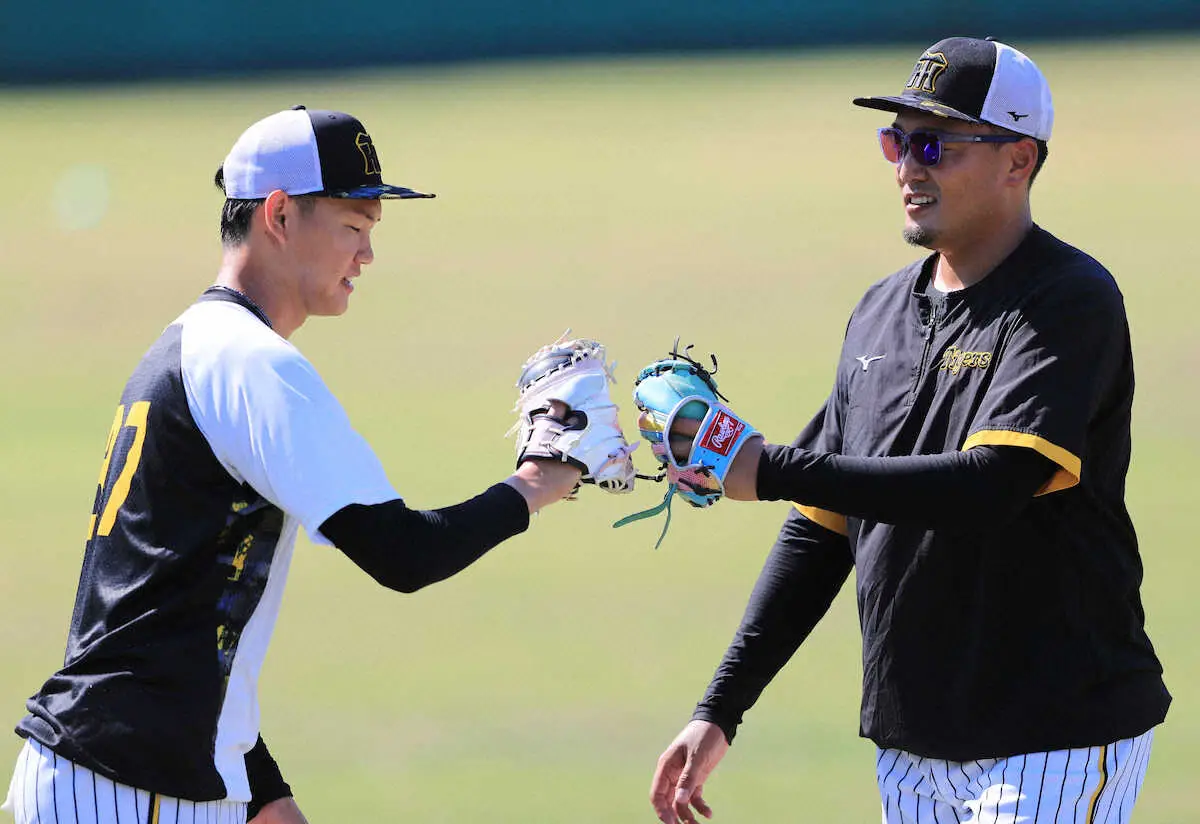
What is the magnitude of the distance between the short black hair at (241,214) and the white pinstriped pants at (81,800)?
0.97m

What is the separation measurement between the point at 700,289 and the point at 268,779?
8.31m

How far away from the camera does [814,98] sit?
1518 centimetres

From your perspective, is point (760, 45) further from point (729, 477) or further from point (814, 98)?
point (729, 477)

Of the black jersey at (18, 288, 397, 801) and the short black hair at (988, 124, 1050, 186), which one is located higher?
the short black hair at (988, 124, 1050, 186)

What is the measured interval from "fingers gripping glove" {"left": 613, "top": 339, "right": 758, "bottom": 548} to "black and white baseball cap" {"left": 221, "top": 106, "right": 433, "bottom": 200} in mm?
685

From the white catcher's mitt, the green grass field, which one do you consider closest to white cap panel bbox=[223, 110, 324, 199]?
the white catcher's mitt

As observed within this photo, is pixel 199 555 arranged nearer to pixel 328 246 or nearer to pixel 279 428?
pixel 279 428

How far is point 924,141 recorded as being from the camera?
338cm

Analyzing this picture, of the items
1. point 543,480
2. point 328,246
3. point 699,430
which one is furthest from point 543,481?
point 328,246

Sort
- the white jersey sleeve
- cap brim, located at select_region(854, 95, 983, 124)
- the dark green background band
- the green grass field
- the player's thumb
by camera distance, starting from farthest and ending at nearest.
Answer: the dark green background band < the green grass field < the player's thumb < cap brim, located at select_region(854, 95, 983, 124) < the white jersey sleeve

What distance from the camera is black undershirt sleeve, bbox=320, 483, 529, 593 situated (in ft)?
9.11

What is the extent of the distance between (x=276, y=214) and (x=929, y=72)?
1.36 metres

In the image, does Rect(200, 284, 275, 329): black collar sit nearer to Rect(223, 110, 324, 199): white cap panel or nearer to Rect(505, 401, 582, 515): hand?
Rect(223, 110, 324, 199): white cap panel

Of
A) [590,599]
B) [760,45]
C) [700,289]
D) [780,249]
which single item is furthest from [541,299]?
[760,45]
